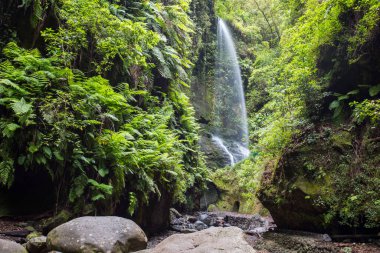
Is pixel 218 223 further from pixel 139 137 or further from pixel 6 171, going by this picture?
pixel 6 171

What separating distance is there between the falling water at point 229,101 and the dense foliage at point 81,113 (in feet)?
40.9

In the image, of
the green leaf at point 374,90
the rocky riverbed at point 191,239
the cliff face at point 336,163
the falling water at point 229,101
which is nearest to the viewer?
the rocky riverbed at point 191,239

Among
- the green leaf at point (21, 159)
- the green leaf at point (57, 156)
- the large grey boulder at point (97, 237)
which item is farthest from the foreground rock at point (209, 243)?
the green leaf at point (21, 159)

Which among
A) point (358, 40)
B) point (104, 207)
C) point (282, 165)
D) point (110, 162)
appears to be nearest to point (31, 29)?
point (110, 162)

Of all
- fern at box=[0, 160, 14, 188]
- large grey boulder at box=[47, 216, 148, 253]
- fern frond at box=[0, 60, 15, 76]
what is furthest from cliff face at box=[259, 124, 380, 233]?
fern frond at box=[0, 60, 15, 76]

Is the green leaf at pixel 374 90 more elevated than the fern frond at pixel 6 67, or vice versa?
the green leaf at pixel 374 90

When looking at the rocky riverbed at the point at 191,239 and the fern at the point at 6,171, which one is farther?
the fern at the point at 6,171

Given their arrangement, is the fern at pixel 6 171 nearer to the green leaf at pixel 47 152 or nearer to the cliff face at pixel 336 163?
the green leaf at pixel 47 152

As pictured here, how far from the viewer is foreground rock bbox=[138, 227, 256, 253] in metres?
4.36

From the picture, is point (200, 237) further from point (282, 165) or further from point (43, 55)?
point (43, 55)

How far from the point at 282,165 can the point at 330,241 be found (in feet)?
7.74

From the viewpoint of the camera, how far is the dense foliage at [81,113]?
217 inches

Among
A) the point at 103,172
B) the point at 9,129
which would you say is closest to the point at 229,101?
the point at 103,172

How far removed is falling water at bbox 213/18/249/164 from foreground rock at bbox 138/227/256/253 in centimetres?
1534
